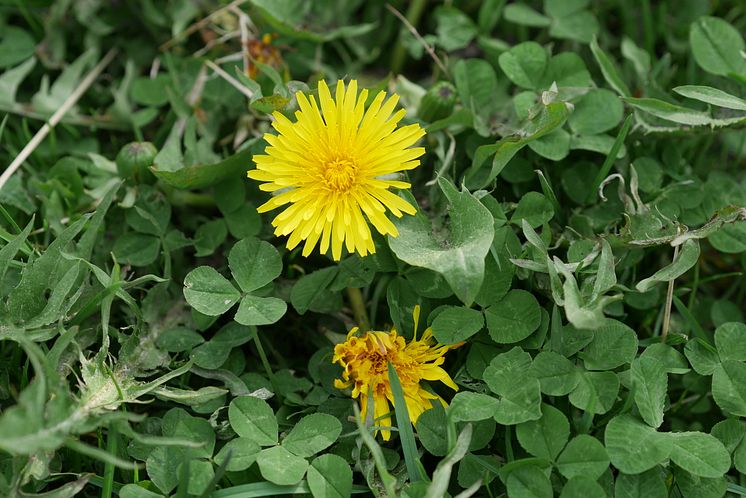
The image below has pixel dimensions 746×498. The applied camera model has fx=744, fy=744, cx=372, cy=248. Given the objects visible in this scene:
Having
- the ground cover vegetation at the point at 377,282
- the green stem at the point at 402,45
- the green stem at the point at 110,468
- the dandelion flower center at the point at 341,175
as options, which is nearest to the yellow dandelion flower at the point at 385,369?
the ground cover vegetation at the point at 377,282

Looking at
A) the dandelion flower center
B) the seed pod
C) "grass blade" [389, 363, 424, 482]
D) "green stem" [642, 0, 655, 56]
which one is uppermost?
the dandelion flower center

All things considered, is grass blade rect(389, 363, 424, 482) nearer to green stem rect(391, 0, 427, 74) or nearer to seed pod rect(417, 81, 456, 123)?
seed pod rect(417, 81, 456, 123)

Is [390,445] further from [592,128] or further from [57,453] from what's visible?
[592,128]

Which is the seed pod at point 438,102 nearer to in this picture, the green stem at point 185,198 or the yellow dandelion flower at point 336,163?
the yellow dandelion flower at point 336,163

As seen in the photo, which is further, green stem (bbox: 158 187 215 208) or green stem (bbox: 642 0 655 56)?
green stem (bbox: 642 0 655 56)

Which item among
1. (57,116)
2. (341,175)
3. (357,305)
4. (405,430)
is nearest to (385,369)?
(405,430)

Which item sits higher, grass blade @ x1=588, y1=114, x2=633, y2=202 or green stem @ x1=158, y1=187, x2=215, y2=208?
green stem @ x1=158, y1=187, x2=215, y2=208

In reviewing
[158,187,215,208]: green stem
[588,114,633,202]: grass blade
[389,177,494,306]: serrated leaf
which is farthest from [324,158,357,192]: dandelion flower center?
[588,114,633,202]: grass blade
